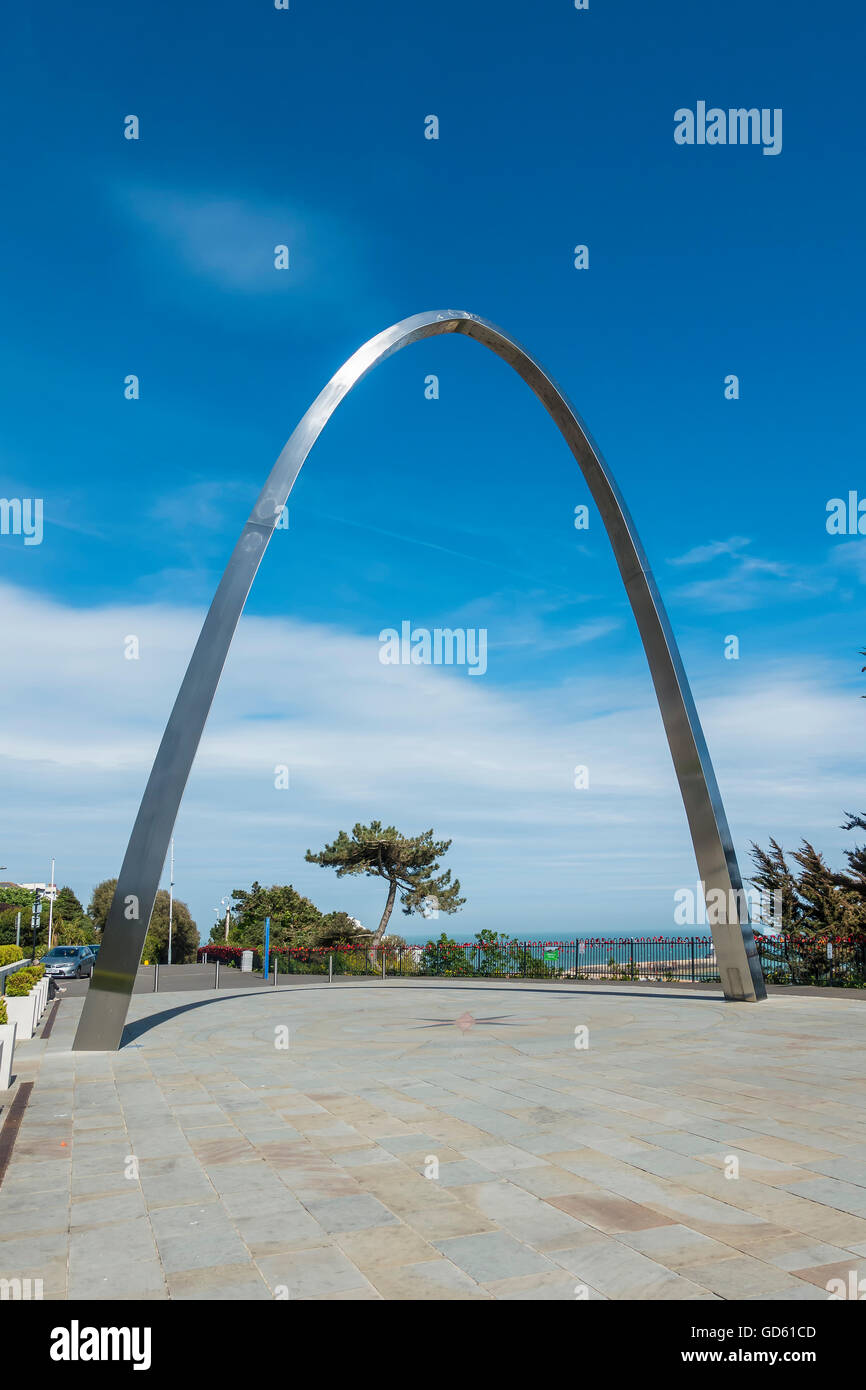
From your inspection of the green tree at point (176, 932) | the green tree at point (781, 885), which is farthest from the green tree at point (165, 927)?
the green tree at point (781, 885)

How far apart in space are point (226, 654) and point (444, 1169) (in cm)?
989

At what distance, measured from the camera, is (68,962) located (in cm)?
3653

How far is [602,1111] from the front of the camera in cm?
938

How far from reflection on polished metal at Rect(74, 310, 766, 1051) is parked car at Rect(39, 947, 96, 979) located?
2376cm

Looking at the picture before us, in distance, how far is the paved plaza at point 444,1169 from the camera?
513 centimetres

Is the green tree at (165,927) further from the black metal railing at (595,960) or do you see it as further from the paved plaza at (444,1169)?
the paved plaza at (444,1169)

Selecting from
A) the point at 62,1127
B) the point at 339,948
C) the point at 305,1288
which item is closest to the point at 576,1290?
the point at 305,1288

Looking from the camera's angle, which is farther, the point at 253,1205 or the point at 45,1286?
the point at 253,1205

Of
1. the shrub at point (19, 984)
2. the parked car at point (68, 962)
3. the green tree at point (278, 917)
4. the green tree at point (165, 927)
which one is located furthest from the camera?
the green tree at point (165, 927)

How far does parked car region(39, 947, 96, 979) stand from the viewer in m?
35.7

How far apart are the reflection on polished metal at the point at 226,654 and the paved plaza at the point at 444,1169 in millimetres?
1788

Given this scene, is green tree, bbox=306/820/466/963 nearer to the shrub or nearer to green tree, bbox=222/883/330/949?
green tree, bbox=222/883/330/949
